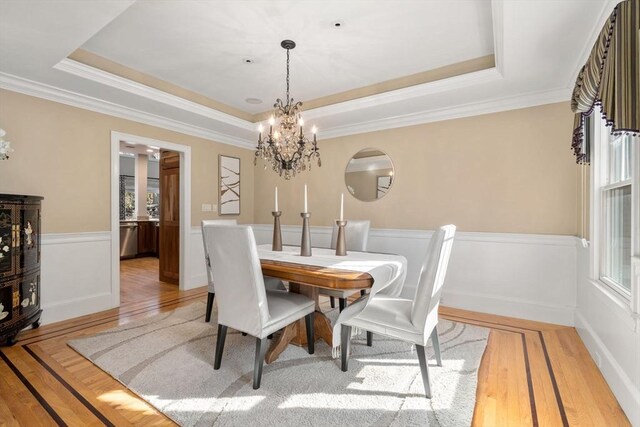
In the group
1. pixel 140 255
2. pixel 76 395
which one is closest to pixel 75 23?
pixel 76 395

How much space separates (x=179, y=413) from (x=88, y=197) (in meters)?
2.79

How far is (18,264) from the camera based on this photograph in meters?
2.62

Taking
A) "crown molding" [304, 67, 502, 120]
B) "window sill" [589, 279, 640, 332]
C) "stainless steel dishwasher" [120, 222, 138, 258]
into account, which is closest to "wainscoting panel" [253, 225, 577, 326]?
"window sill" [589, 279, 640, 332]

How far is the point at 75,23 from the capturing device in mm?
2072

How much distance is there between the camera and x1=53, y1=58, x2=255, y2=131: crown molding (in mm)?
2770

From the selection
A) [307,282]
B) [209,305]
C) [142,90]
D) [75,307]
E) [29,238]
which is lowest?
[75,307]

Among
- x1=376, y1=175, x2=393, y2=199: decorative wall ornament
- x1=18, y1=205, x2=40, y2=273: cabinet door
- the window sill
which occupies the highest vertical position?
x1=376, y1=175, x2=393, y2=199: decorative wall ornament

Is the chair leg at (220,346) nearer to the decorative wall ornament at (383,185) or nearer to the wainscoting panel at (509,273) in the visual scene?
the wainscoting panel at (509,273)

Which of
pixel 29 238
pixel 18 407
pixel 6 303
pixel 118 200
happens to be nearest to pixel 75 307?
pixel 6 303

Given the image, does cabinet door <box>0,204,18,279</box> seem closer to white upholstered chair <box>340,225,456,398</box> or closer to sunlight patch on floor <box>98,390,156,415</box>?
sunlight patch on floor <box>98,390,156,415</box>

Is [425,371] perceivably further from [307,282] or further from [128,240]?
[128,240]

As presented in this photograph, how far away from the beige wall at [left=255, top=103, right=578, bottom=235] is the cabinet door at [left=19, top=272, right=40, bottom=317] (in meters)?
3.29

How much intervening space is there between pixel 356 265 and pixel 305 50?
202 cm

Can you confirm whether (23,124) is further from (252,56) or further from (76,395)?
(76,395)
